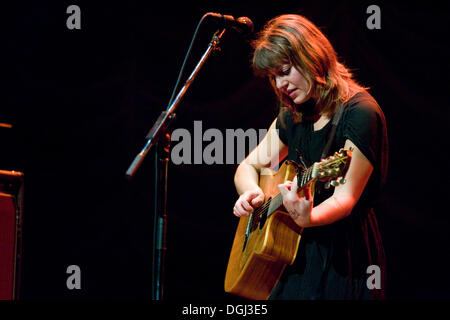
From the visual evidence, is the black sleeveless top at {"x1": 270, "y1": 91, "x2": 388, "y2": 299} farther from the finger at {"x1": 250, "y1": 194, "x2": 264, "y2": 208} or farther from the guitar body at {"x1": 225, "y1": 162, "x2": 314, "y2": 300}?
the finger at {"x1": 250, "y1": 194, "x2": 264, "y2": 208}

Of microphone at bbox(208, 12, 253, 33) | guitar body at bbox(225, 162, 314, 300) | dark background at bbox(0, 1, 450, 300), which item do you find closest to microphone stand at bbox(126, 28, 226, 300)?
guitar body at bbox(225, 162, 314, 300)

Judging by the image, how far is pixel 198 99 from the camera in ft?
12.2

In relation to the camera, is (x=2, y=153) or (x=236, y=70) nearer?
(x=2, y=153)

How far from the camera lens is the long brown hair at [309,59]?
2021mm

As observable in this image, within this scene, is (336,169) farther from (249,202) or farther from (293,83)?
(249,202)

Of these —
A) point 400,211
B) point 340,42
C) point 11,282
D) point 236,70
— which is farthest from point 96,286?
point 340,42

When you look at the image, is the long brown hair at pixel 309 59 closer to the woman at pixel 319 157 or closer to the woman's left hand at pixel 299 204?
the woman at pixel 319 157

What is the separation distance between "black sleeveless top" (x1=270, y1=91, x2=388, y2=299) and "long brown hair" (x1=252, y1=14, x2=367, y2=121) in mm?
79

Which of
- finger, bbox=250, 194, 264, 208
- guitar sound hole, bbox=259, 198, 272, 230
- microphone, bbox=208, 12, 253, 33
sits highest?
microphone, bbox=208, 12, 253, 33

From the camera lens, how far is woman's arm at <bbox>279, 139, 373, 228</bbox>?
1778mm

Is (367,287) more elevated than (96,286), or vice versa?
(367,287)

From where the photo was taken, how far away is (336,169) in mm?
1716
